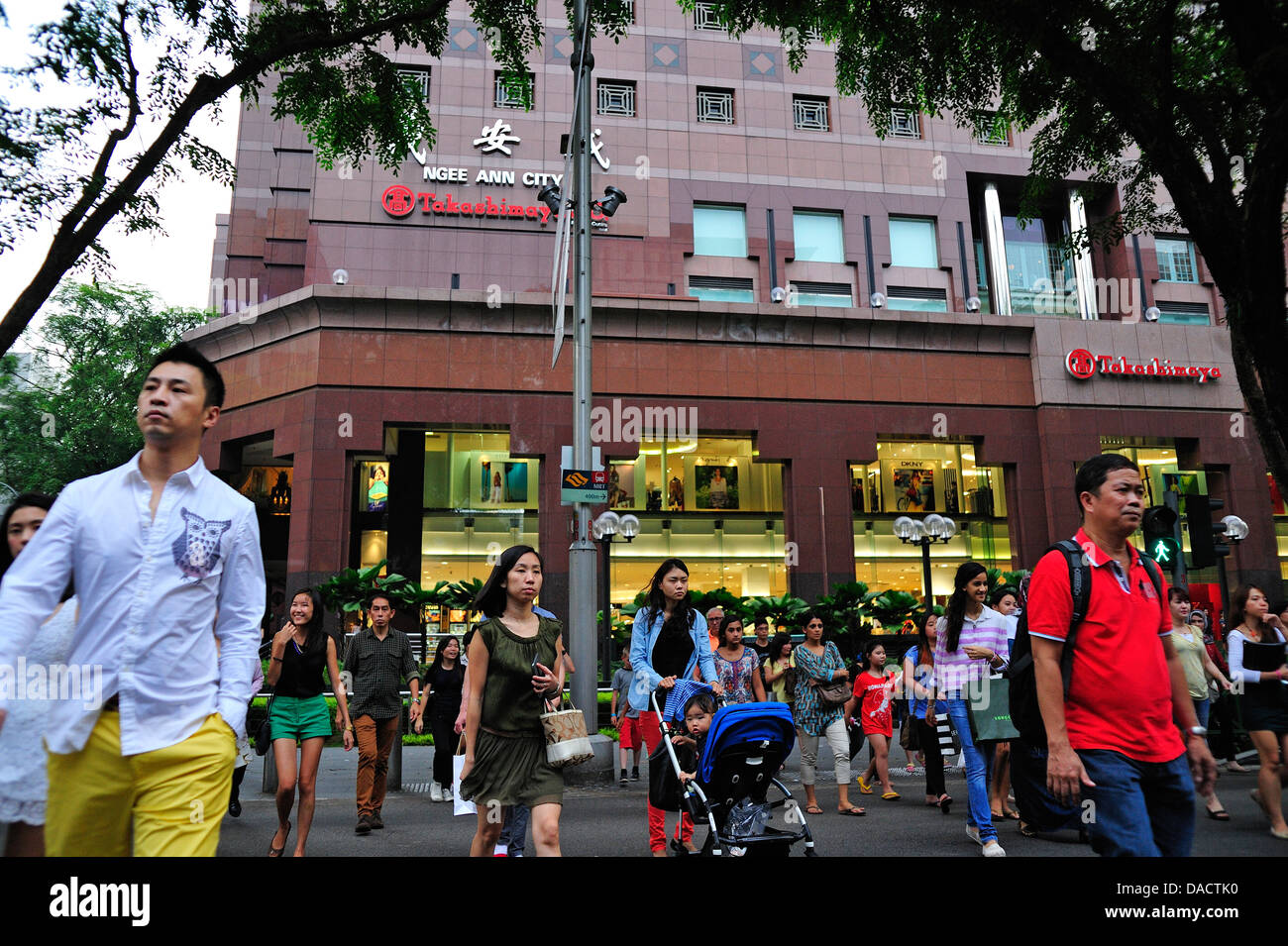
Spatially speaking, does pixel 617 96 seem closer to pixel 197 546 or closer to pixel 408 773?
pixel 408 773

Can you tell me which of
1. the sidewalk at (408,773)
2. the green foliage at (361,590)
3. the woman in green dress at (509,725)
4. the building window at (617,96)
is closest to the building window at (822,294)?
the building window at (617,96)

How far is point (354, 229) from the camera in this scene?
25.5 meters

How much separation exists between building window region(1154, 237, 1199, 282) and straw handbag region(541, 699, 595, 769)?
31.3m

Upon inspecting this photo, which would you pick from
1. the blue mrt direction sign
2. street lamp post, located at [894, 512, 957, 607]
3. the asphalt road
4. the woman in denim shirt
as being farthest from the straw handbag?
street lamp post, located at [894, 512, 957, 607]

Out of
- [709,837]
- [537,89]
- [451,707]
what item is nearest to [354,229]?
[537,89]

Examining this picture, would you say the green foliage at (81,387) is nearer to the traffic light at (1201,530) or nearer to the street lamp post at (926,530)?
the street lamp post at (926,530)

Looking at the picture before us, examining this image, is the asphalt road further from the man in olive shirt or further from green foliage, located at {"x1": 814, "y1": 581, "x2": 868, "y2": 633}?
green foliage, located at {"x1": 814, "y1": 581, "x2": 868, "y2": 633}

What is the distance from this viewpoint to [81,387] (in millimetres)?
35219

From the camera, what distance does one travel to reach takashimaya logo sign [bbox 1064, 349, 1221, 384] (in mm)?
26219

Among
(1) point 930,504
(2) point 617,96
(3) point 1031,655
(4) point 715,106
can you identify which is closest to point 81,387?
(2) point 617,96

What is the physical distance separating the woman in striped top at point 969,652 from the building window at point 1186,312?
2672 centimetres

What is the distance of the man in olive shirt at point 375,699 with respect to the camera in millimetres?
7934

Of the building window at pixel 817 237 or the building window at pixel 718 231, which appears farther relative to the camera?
the building window at pixel 817 237
